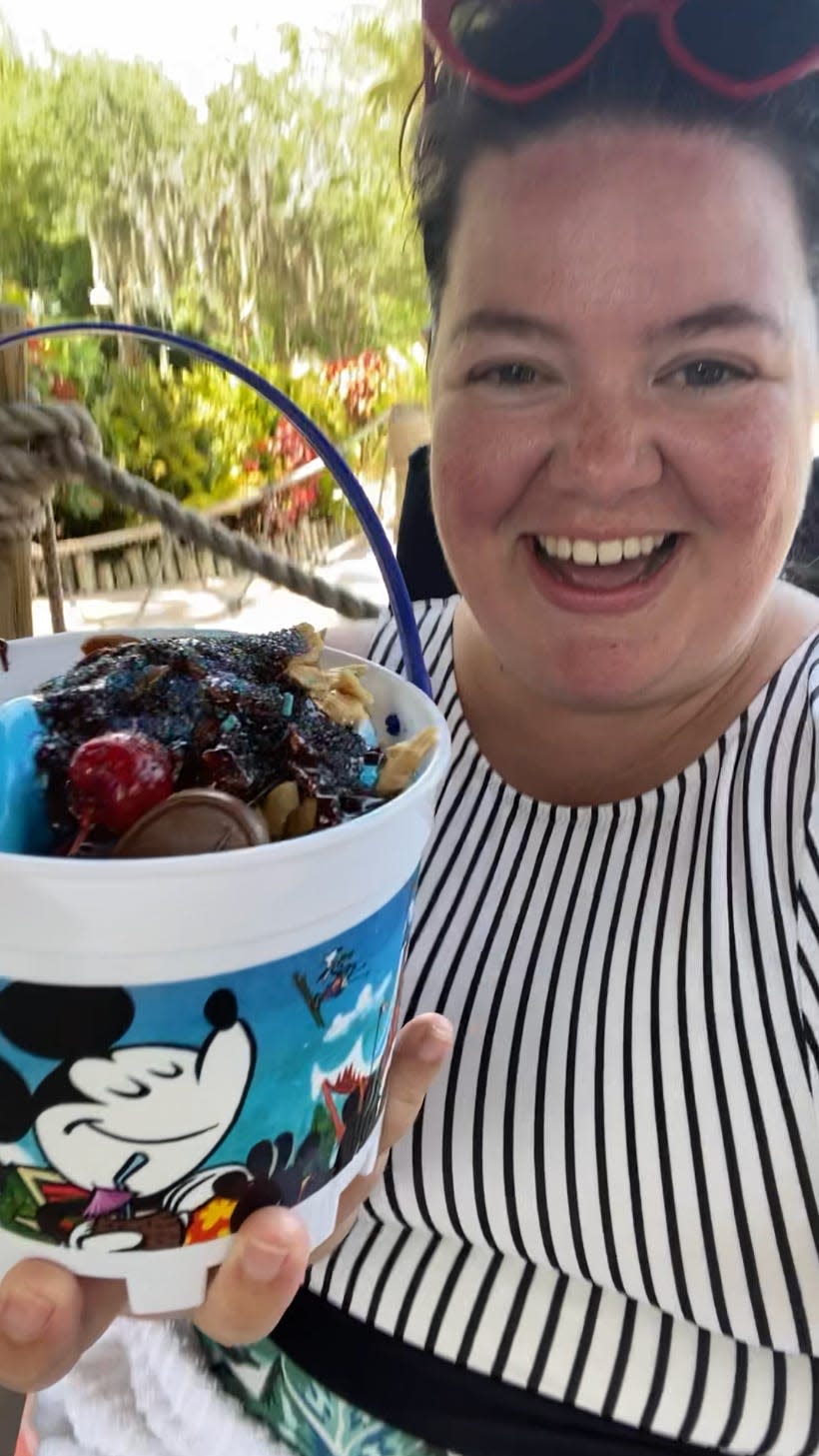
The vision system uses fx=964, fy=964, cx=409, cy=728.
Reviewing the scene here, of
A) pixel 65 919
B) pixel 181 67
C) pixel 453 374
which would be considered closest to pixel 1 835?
pixel 65 919

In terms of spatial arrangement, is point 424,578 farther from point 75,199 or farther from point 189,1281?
point 75,199

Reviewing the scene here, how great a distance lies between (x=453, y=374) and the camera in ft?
2.23

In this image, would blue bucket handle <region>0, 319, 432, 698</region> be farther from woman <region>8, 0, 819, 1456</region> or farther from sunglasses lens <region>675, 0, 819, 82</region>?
sunglasses lens <region>675, 0, 819, 82</region>

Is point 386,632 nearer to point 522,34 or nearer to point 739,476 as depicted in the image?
point 739,476

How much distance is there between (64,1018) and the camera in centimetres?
31

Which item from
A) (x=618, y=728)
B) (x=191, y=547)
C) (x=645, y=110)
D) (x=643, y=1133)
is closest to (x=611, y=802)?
(x=618, y=728)

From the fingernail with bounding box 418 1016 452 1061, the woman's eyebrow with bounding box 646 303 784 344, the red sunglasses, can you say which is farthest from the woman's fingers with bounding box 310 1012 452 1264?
the red sunglasses

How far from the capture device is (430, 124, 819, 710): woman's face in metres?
0.58

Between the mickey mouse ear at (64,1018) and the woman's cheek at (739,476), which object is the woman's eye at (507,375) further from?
the mickey mouse ear at (64,1018)

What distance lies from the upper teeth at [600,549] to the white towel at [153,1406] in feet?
1.80

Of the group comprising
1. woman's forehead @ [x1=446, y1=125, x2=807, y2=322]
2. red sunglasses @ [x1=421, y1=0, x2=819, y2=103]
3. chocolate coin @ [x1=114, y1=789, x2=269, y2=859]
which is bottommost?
chocolate coin @ [x1=114, y1=789, x2=269, y2=859]

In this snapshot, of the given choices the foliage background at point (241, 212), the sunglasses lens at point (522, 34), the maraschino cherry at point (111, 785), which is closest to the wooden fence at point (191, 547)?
the foliage background at point (241, 212)

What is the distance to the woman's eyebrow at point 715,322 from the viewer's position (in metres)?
0.58

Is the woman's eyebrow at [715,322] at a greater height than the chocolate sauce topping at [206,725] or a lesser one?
greater
